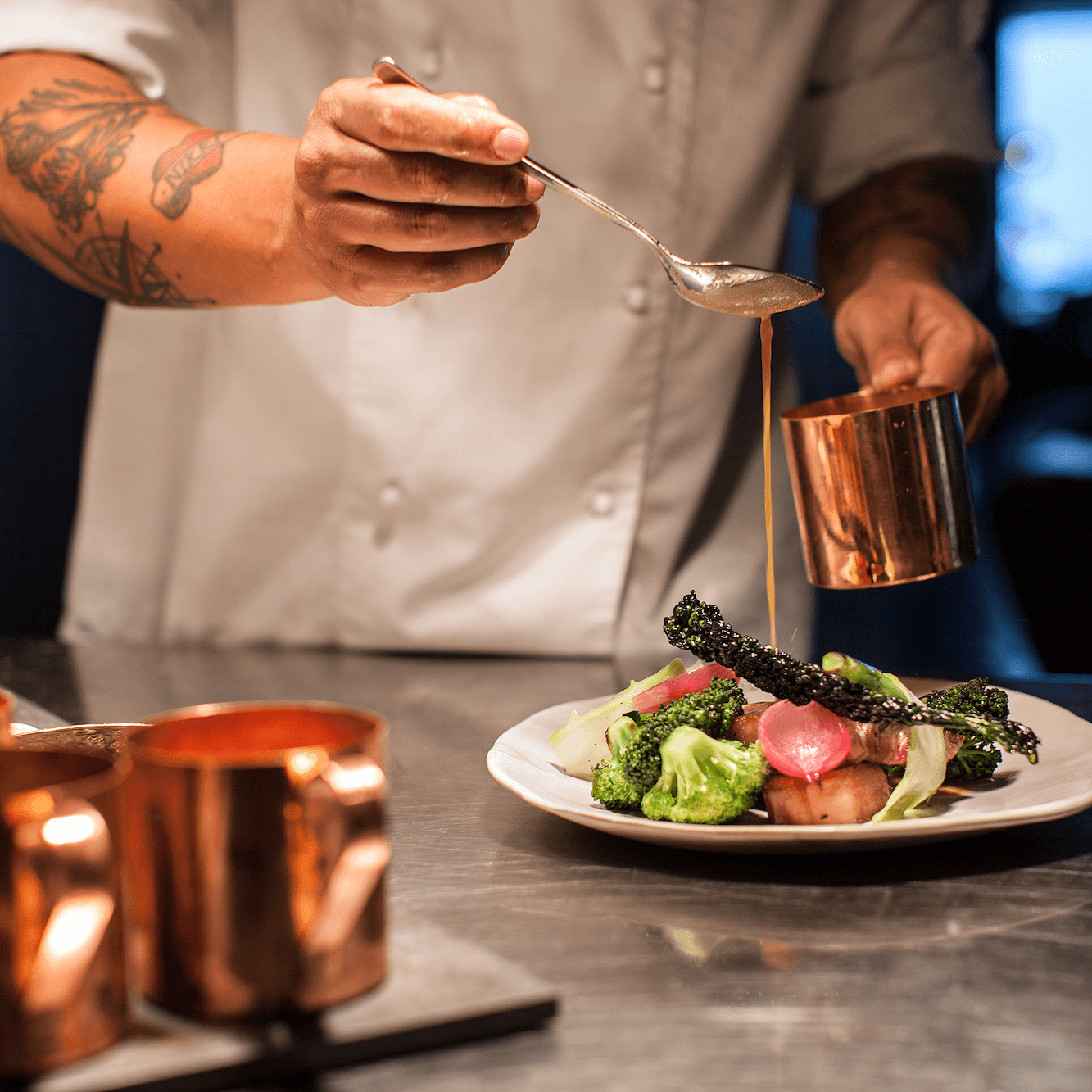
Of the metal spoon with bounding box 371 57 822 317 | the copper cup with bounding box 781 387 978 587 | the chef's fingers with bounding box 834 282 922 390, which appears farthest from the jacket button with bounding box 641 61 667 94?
the copper cup with bounding box 781 387 978 587

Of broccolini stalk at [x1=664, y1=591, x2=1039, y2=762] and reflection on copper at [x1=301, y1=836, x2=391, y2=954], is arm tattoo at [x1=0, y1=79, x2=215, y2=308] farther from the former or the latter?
reflection on copper at [x1=301, y1=836, x2=391, y2=954]

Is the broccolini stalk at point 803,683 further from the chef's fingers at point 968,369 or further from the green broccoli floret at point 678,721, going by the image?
the chef's fingers at point 968,369

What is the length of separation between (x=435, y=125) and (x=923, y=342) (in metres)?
0.88

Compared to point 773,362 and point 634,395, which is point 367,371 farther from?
point 773,362

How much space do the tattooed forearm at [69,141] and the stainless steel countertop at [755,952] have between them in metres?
0.84

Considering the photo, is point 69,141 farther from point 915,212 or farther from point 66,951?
point 915,212

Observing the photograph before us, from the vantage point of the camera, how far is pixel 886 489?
1.20 meters

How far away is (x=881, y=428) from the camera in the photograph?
119 cm

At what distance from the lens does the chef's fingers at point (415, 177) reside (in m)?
1.08

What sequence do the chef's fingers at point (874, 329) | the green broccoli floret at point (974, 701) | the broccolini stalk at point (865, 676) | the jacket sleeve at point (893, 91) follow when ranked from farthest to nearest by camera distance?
the jacket sleeve at point (893, 91) < the chef's fingers at point (874, 329) < the green broccoli floret at point (974, 701) < the broccolini stalk at point (865, 676)

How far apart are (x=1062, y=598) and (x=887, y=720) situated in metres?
3.07

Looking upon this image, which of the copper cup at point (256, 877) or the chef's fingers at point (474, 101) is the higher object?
the chef's fingers at point (474, 101)

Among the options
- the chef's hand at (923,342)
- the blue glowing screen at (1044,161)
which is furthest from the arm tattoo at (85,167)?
the blue glowing screen at (1044,161)

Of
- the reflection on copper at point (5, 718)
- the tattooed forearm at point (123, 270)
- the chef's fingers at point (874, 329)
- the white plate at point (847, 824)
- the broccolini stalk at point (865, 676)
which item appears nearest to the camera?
the reflection on copper at point (5, 718)
